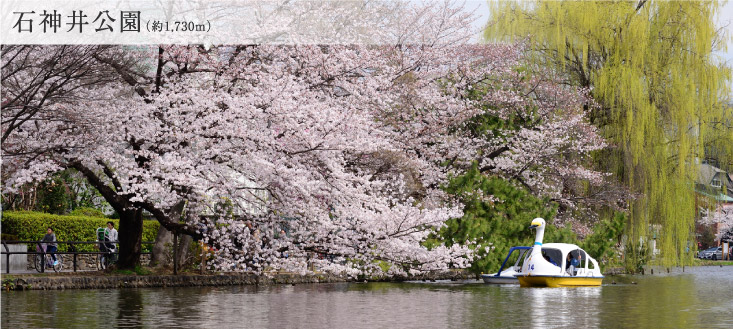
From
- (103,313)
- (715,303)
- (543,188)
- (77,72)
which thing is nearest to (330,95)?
(77,72)

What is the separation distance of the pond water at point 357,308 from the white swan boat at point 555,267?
343 centimetres

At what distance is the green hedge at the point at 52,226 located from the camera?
30.3m

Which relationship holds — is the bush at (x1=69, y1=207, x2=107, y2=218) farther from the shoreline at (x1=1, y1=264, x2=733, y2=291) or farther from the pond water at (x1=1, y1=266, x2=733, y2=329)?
the pond water at (x1=1, y1=266, x2=733, y2=329)

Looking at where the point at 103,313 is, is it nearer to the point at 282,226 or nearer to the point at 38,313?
the point at 38,313

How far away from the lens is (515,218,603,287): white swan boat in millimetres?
30719

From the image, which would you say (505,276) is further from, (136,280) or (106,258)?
(106,258)

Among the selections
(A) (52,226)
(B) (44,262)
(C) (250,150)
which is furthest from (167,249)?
(C) (250,150)

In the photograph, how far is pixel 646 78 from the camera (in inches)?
1403

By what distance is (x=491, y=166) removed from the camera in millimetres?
31797

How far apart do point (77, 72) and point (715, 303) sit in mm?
15166

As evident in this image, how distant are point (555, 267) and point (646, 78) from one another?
879 cm

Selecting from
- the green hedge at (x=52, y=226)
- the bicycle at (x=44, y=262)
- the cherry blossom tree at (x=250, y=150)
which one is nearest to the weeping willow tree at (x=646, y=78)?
the cherry blossom tree at (x=250, y=150)

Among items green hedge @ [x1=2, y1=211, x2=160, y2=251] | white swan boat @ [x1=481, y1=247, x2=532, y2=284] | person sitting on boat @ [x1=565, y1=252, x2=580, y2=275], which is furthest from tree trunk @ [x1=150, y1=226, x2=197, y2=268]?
person sitting on boat @ [x1=565, y1=252, x2=580, y2=275]

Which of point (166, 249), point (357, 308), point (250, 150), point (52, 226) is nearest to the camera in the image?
point (357, 308)
